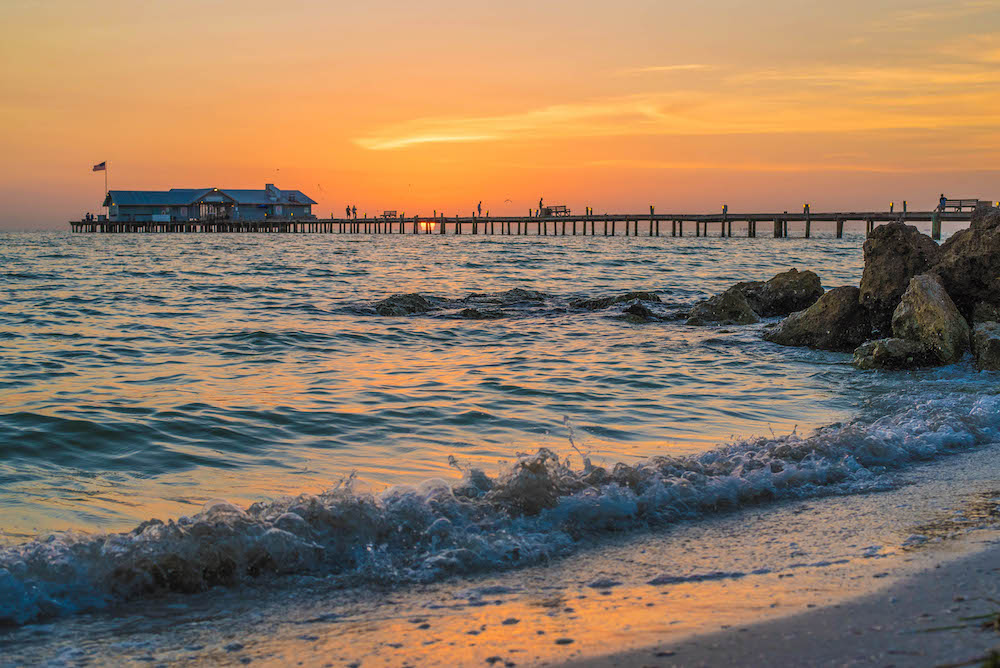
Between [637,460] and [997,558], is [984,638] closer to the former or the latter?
[997,558]

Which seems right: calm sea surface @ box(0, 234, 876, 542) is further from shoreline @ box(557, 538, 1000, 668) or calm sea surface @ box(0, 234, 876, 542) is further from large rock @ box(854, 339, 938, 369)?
shoreline @ box(557, 538, 1000, 668)

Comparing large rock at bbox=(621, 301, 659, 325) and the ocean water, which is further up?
large rock at bbox=(621, 301, 659, 325)

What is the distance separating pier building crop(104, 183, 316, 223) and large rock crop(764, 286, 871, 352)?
97416mm

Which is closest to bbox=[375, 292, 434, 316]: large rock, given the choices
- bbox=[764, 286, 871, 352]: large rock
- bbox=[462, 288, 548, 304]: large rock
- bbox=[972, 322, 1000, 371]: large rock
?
bbox=[462, 288, 548, 304]: large rock

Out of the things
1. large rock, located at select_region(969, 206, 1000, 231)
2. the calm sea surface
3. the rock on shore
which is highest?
large rock, located at select_region(969, 206, 1000, 231)

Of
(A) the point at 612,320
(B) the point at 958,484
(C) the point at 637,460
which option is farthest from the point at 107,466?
(A) the point at 612,320

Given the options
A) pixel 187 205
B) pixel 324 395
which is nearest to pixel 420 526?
pixel 324 395

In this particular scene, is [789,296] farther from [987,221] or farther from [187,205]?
[187,205]

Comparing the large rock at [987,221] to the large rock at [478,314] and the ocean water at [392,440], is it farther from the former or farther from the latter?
the large rock at [478,314]

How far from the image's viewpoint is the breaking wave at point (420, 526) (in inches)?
147

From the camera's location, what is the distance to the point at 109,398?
26.3 feet

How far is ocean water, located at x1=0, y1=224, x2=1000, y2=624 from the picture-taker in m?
4.03

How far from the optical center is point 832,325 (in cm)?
1235

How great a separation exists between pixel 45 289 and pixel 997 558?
2146cm
